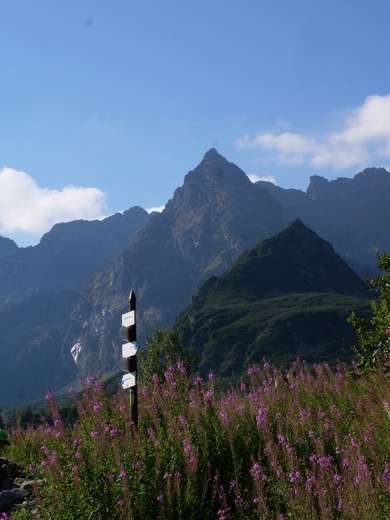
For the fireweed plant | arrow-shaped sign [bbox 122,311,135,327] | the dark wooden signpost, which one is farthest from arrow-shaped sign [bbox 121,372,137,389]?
arrow-shaped sign [bbox 122,311,135,327]

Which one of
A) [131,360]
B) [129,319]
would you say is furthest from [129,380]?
[129,319]

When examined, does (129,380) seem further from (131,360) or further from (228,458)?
(228,458)

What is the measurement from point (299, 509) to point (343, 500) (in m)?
0.47

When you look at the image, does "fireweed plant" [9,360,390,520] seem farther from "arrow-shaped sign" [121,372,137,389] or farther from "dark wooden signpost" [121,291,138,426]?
"arrow-shaped sign" [121,372,137,389]

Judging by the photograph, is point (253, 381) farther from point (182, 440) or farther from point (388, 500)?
point (388, 500)

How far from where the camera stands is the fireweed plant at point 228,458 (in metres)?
5.93

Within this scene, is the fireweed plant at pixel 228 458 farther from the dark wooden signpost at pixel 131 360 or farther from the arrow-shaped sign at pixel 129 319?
the arrow-shaped sign at pixel 129 319

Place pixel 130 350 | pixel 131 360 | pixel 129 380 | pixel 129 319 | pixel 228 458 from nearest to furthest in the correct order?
pixel 228 458 < pixel 129 380 < pixel 130 350 < pixel 131 360 < pixel 129 319

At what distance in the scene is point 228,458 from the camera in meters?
7.45

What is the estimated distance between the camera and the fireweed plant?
593cm

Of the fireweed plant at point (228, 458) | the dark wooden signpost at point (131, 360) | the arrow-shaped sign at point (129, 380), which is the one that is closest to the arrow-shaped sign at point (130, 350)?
the dark wooden signpost at point (131, 360)

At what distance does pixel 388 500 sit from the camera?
5676 mm

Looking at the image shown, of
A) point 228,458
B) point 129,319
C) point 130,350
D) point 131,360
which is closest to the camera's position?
point 228,458

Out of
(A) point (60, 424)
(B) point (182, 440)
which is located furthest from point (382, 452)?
(A) point (60, 424)
